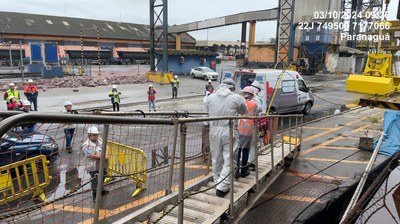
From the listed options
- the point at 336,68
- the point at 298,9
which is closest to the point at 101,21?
the point at 298,9

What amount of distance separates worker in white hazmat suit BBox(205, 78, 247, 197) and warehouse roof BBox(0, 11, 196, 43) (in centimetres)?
4776

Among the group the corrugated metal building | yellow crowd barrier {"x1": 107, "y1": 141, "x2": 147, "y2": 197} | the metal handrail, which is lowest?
yellow crowd barrier {"x1": 107, "y1": 141, "x2": 147, "y2": 197}

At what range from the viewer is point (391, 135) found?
27.7 ft

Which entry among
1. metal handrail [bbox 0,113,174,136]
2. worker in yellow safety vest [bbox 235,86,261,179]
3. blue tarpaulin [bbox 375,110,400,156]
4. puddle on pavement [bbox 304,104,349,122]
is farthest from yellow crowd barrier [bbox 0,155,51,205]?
puddle on pavement [bbox 304,104,349,122]

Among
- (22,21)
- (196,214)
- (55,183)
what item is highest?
(22,21)

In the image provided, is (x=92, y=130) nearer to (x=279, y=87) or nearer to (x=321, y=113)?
(x=279, y=87)

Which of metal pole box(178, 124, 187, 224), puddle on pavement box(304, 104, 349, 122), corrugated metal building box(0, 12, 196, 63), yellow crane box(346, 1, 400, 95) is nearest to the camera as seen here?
metal pole box(178, 124, 187, 224)

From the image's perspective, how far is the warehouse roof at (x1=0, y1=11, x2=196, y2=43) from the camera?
46469mm

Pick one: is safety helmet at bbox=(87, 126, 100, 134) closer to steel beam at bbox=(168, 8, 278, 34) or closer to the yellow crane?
the yellow crane

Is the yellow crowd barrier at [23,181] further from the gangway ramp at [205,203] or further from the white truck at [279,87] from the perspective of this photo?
the white truck at [279,87]

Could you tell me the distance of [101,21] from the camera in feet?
192

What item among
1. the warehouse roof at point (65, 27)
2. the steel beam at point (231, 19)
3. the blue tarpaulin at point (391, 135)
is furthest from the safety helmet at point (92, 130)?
the warehouse roof at point (65, 27)

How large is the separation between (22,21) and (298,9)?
137 ft

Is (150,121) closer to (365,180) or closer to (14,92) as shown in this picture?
(365,180)
